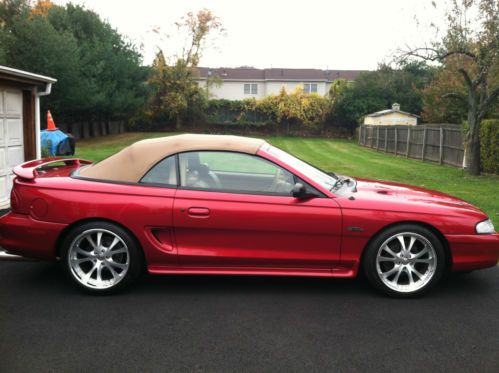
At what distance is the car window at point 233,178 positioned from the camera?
4.43 meters

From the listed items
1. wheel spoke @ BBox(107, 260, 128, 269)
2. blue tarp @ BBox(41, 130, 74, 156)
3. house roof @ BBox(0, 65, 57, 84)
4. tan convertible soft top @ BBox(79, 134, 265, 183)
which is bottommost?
wheel spoke @ BBox(107, 260, 128, 269)

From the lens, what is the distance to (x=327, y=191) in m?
4.39

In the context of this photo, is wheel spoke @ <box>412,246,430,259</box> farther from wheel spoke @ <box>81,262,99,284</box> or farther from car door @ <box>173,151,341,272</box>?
wheel spoke @ <box>81,262,99,284</box>

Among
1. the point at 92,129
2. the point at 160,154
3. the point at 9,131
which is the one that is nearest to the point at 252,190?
the point at 160,154

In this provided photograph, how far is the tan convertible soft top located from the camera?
448 centimetres

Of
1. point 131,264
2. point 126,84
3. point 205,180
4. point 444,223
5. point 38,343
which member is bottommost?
point 38,343

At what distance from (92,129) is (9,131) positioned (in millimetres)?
29809

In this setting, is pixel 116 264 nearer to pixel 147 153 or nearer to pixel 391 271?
pixel 147 153

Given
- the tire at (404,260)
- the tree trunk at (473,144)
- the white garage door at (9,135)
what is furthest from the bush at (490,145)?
the white garage door at (9,135)

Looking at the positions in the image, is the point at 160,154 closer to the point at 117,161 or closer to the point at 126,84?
the point at 117,161

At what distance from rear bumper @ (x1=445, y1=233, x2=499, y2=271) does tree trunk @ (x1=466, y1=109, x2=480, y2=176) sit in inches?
475

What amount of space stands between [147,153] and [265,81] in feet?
171

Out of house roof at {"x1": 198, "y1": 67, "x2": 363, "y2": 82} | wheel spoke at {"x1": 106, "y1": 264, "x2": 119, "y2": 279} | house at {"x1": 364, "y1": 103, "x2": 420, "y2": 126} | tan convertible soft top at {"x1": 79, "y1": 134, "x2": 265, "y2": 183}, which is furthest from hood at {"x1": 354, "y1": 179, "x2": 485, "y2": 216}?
house roof at {"x1": 198, "y1": 67, "x2": 363, "y2": 82}

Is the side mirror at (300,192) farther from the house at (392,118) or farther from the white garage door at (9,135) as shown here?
the house at (392,118)
